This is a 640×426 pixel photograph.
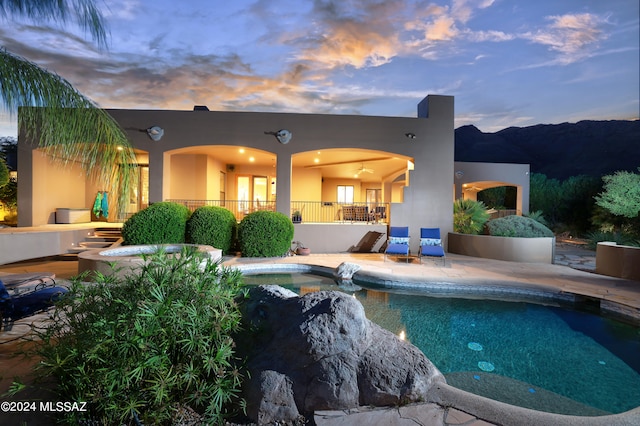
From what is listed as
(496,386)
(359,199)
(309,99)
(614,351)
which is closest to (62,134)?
(496,386)

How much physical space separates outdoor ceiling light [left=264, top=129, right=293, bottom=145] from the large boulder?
9.05m

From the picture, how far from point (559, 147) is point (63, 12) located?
211 feet

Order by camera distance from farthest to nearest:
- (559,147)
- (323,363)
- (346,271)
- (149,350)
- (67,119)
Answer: (559,147) → (346,271) → (67,119) → (323,363) → (149,350)

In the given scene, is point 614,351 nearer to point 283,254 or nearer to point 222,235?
point 283,254

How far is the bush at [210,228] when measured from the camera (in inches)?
391

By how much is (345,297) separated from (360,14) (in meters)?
11.0

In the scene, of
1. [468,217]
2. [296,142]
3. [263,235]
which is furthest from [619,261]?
[296,142]

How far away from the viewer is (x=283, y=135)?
11.3 meters

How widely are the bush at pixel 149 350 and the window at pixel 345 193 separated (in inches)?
676

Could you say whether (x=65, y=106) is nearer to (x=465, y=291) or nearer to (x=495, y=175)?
(x=465, y=291)

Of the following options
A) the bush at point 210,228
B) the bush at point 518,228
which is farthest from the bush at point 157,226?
the bush at point 518,228

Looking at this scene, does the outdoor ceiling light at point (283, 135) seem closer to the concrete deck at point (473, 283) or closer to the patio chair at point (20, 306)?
the concrete deck at point (473, 283)

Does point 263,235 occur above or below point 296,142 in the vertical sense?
below

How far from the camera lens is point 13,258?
8.43 meters
